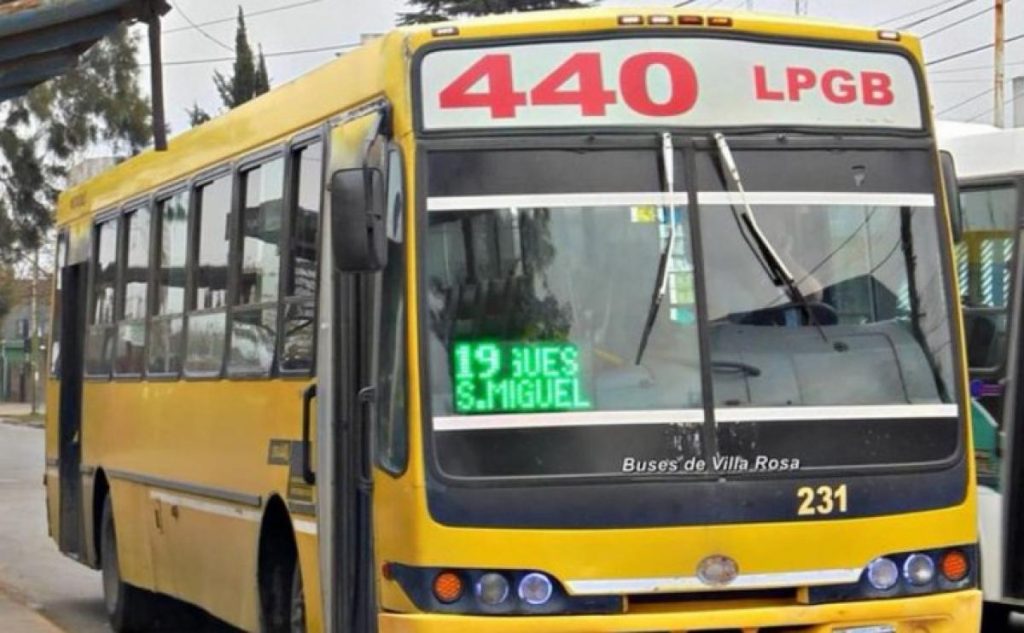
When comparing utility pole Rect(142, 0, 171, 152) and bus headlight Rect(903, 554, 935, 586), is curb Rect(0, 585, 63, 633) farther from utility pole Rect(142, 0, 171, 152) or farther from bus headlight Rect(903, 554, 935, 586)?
bus headlight Rect(903, 554, 935, 586)

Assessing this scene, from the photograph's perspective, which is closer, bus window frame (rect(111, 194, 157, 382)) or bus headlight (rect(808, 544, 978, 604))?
bus headlight (rect(808, 544, 978, 604))

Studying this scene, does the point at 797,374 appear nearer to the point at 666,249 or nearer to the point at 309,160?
the point at 666,249

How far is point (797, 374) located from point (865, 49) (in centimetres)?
140

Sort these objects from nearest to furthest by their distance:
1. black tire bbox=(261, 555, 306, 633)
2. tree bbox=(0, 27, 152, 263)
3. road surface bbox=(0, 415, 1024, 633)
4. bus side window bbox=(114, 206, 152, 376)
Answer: black tire bbox=(261, 555, 306, 633) < bus side window bbox=(114, 206, 152, 376) < road surface bbox=(0, 415, 1024, 633) < tree bbox=(0, 27, 152, 263)

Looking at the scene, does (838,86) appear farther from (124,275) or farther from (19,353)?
(19,353)

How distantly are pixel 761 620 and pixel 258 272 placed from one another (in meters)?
3.69

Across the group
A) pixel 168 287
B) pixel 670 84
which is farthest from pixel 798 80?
pixel 168 287

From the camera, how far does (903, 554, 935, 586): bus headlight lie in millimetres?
7527

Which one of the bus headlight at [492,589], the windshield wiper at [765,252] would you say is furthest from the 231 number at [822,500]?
the bus headlight at [492,589]

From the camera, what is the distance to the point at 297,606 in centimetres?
930

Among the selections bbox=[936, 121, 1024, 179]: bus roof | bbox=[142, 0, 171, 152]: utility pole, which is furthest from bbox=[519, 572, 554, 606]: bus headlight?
bbox=[142, 0, 171, 152]: utility pole

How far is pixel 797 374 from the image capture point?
754cm

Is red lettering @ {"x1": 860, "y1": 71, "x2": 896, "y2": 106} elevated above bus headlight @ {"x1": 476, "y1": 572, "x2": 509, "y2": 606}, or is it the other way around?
red lettering @ {"x1": 860, "y1": 71, "x2": 896, "y2": 106}

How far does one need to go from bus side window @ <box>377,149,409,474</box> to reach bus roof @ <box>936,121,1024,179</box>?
4103mm
